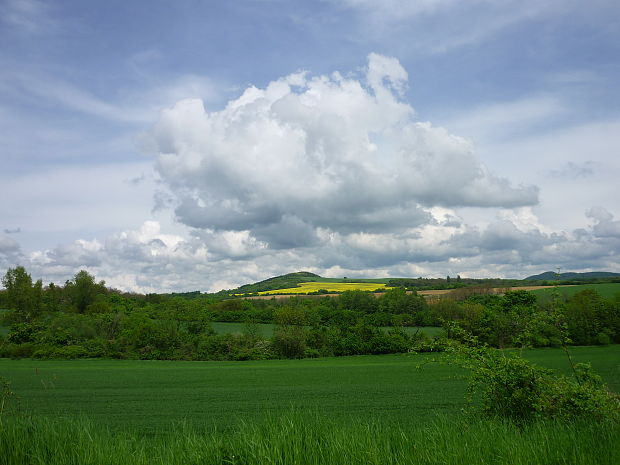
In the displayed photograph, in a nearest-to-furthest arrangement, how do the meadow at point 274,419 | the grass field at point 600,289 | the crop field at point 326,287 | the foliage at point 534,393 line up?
the meadow at point 274,419
the foliage at point 534,393
the grass field at point 600,289
the crop field at point 326,287

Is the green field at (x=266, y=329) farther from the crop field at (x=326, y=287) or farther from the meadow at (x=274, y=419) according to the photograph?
the crop field at (x=326, y=287)

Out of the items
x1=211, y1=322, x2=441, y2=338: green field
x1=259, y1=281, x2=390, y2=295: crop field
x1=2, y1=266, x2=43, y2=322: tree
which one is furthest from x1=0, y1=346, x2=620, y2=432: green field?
x1=259, y1=281, x2=390, y2=295: crop field

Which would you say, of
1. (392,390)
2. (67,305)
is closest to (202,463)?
(392,390)

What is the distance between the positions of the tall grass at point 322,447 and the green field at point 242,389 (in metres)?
3.83

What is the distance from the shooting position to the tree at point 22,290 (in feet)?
301

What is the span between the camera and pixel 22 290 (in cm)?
9250

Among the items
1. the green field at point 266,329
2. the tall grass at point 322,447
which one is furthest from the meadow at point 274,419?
the green field at point 266,329

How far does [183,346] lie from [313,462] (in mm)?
56663

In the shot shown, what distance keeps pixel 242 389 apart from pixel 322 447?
88.0 feet

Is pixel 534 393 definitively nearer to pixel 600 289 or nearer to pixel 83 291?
pixel 600 289

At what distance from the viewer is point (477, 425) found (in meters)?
7.41

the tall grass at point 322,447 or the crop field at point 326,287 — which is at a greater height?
the crop field at point 326,287

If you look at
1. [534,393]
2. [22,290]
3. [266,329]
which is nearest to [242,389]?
[534,393]

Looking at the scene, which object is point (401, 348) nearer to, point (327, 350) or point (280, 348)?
point (327, 350)
